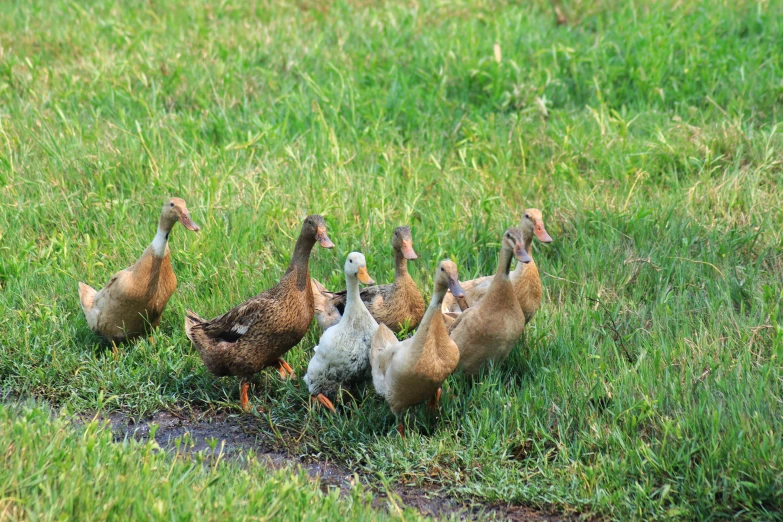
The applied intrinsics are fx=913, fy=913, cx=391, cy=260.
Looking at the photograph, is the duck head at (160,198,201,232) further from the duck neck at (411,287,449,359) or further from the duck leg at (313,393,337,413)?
the duck neck at (411,287,449,359)

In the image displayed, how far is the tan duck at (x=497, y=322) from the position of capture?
501 centimetres

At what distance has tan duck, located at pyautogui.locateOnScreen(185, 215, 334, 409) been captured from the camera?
5148 mm

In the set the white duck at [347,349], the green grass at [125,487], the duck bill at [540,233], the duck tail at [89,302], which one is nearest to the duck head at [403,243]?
the white duck at [347,349]

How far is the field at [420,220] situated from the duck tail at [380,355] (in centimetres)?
22

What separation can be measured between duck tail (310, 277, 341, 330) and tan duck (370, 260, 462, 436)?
91 centimetres

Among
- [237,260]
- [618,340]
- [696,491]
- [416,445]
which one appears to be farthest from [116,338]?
[696,491]

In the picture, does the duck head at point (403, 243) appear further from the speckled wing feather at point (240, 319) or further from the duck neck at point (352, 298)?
the speckled wing feather at point (240, 319)

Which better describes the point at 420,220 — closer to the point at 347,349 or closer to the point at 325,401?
the point at 347,349

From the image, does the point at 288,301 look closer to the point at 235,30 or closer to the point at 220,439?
the point at 220,439

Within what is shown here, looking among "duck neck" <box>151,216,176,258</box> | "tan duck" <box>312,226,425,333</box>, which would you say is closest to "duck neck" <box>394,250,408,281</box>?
"tan duck" <box>312,226,425,333</box>

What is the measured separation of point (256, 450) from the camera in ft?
16.0

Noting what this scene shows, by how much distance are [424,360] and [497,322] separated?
2.09ft

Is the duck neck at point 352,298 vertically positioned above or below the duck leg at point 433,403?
above

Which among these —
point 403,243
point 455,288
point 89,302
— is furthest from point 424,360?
point 89,302
